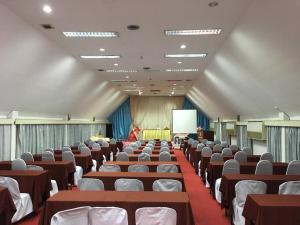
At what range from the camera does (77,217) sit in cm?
351

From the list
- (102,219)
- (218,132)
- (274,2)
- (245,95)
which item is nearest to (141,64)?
(245,95)

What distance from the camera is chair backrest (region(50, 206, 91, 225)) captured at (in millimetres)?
3420

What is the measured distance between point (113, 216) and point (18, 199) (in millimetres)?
2747

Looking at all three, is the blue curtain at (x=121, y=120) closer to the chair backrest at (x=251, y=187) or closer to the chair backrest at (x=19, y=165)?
the chair backrest at (x=19, y=165)

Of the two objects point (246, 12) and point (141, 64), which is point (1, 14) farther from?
point (141, 64)

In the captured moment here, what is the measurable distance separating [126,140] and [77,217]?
23492 mm

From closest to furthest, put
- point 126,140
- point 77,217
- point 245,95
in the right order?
point 77,217
point 245,95
point 126,140

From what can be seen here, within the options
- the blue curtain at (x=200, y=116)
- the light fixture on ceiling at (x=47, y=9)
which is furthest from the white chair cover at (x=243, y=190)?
the blue curtain at (x=200, y=116)

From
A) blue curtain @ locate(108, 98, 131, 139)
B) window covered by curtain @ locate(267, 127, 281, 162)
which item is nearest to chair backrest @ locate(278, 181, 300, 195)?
window covered by curtain @ locate(267, 127, 281, 162)

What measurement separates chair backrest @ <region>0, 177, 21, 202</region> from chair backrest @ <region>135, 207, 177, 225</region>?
274 cm

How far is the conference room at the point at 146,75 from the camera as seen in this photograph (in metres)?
4.14

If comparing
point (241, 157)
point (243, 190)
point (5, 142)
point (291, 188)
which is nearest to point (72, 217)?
point (243, 190)

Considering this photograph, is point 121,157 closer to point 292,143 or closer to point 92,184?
point 92,184

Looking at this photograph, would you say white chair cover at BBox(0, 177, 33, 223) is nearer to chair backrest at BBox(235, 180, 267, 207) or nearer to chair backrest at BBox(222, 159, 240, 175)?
chair backrest at BBox(235, 180, 267, 207)
